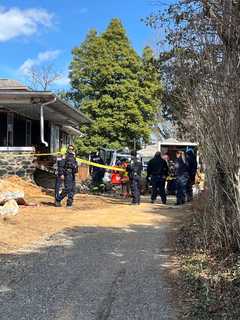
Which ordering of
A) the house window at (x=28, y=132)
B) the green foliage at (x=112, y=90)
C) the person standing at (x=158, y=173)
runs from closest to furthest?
the person standing at (x=158, y=173) → the house window at (x=28, y=132) → the green foliage at (x=112, y=90)

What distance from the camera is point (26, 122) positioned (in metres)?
27.3

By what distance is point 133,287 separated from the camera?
727cm

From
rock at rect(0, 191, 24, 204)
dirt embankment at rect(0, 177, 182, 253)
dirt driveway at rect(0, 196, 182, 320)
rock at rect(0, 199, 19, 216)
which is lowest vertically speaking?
dirt driveway at rect(0, 196, 182, 320)

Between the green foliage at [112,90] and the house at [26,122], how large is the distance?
5.26 m

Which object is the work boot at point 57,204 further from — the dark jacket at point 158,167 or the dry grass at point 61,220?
the dark jacket at point 158,167

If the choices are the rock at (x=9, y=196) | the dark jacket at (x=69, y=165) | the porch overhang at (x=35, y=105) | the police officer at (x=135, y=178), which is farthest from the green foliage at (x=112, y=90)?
the rock at (x=9, y=196)

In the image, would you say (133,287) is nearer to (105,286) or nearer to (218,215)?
(105,286)

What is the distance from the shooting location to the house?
21.6m

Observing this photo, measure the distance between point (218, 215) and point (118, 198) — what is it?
1302 centimetres

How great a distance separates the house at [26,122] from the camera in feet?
70.9

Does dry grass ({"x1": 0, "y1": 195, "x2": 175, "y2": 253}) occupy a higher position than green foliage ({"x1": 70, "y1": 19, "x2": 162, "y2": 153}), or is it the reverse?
green foliage ({"x1": 70, "y1": 19, "x2": 162, "y2": 153})

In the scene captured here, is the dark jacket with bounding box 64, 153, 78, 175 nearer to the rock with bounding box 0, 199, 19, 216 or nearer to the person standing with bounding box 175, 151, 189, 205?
the rock with bounding box 0, 199, 19, 216

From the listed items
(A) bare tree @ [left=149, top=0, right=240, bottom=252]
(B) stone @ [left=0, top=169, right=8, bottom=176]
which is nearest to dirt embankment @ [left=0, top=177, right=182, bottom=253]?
(B) stone @ [left=0, top=169, right=8, bottom=176]

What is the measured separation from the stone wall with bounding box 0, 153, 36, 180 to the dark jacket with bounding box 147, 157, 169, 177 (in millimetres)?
5238
